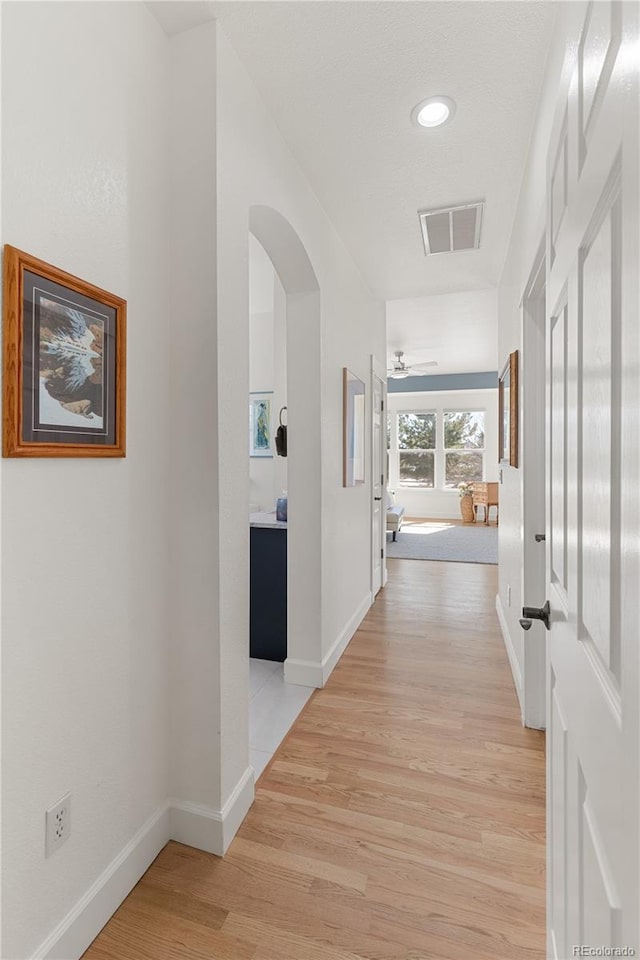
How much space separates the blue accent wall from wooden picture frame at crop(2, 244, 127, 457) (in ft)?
26.5

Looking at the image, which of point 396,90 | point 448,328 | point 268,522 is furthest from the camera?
point 448,328

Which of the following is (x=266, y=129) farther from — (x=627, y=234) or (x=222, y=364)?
(x=627, y=234)

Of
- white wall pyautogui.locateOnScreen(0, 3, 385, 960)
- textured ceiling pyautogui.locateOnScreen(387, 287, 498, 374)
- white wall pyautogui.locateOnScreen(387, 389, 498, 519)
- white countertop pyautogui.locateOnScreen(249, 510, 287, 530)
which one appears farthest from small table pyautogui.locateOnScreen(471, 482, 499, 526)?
white wall pyautogui.locateOnScreen(0, 3, 385, 960)

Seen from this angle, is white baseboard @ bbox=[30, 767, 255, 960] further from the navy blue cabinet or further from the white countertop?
the white countertop

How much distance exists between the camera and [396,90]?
1.84 metres

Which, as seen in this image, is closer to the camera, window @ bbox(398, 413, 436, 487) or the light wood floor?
the light wood floor

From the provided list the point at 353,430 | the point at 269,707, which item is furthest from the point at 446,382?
the point at 269,707

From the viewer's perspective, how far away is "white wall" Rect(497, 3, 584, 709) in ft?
5.22

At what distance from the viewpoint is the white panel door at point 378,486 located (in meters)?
4.28

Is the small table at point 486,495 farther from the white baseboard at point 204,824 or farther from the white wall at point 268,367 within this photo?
the white baseboard at point 204,824

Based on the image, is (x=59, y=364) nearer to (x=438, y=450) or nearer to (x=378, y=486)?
(x=378, y=486)

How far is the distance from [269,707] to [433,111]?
2.85 metres

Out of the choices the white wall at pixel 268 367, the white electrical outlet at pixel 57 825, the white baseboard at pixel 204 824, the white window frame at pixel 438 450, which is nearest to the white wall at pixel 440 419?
the white window frame at pixel 438 450

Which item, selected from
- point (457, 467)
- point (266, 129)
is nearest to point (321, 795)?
point (266, 129)
